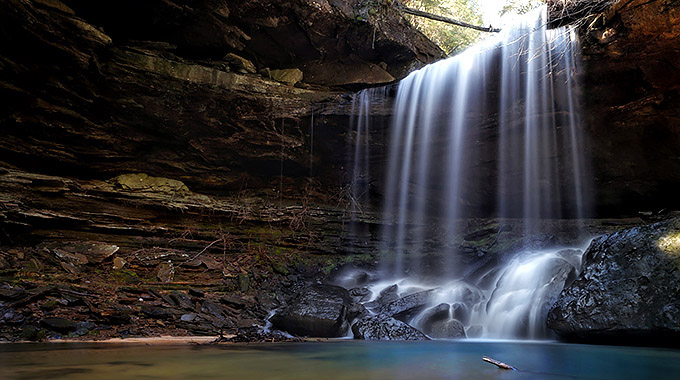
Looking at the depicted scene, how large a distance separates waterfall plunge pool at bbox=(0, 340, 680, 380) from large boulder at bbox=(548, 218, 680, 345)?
11.6 inches

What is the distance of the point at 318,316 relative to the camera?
216 inches

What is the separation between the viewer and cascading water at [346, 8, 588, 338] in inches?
250

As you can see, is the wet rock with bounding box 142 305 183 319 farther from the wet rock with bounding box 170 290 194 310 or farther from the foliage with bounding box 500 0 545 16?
the foliage with bounding box 500 0 545 16

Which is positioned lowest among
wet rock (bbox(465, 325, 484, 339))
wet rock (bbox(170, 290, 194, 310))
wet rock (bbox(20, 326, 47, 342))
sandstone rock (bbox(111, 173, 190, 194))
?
wet rock (bbox(465, 325, 484, 339))

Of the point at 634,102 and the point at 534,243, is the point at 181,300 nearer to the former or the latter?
the point at 534,243

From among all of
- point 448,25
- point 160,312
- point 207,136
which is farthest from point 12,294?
point 448,25

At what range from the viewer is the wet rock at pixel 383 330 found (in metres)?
5.29

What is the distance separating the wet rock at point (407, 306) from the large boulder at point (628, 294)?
2.04 metres

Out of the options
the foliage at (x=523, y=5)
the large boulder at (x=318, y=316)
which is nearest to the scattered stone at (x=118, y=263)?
the large boulder at (x=318, y=316)

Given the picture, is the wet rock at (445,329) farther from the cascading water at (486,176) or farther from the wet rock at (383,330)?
the wet rock at (383,330)

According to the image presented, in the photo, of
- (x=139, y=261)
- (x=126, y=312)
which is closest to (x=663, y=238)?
(x=126, y=312)

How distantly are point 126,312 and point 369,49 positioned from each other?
23.2 feet

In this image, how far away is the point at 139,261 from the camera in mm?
6820

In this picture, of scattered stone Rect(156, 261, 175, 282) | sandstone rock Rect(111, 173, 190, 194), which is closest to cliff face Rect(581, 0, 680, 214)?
scattered stone Rect(156, 261, 175, 282)
